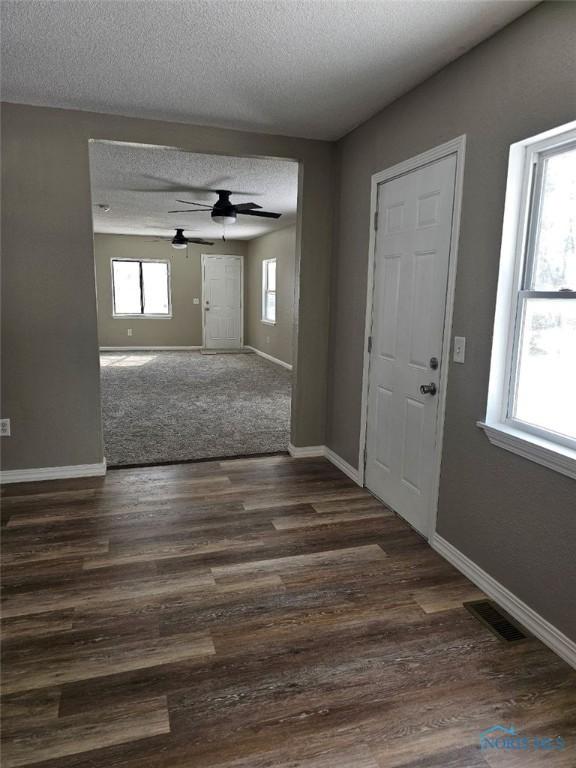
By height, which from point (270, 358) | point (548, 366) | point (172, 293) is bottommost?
point (270, 358)

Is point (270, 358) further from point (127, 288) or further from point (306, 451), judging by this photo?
point (306, 451)

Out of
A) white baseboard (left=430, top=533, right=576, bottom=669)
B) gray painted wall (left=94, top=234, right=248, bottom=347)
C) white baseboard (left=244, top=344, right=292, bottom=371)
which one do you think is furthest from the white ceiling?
gray painted wall (left=94, top=234, right=248, bottom=347)

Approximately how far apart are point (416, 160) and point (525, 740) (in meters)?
2.63

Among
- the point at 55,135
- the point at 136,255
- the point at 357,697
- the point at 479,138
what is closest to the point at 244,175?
the point at 55,135

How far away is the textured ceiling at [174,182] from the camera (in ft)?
14.1

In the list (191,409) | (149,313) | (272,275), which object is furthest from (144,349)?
(191,409)

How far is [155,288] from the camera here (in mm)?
10820

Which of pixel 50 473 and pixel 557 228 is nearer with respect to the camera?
pixel 557 228

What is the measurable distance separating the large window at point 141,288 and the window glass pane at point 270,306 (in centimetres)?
232

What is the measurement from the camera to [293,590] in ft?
7.57

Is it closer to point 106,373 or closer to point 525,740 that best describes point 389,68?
point 525,740

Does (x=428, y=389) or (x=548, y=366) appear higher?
(x=548, y=366)

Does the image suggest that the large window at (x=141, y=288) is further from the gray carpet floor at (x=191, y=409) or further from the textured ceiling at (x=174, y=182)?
the textured ceiling at (x=174, y=182)

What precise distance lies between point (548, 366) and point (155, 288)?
9833 millimetres
